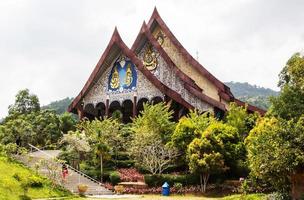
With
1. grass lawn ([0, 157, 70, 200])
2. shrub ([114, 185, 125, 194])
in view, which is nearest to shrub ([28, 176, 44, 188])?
grass lawn ([0, 157, 70, 200])

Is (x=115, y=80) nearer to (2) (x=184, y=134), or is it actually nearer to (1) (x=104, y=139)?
(1) (x=104, y=139)

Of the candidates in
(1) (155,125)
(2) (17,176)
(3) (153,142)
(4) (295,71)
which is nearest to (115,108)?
(1) (155,125)

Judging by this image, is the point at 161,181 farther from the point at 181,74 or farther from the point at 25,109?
the point at 25,109

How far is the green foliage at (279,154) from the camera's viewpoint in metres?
14.2

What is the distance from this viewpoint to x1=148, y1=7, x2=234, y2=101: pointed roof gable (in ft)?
98.2

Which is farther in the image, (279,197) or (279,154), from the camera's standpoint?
(279,197)

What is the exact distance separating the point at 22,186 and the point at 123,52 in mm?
16851

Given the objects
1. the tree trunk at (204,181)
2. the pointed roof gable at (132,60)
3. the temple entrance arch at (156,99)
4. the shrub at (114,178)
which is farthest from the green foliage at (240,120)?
the shrub at (114,178)

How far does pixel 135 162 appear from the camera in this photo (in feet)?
77.4

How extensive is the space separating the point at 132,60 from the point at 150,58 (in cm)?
241

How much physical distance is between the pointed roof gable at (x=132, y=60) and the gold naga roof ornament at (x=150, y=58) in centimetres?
203

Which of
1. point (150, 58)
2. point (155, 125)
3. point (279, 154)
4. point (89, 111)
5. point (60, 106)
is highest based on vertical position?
point (60, 106)

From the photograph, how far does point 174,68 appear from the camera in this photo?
30422 mm

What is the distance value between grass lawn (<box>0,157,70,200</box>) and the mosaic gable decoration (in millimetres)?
12403
